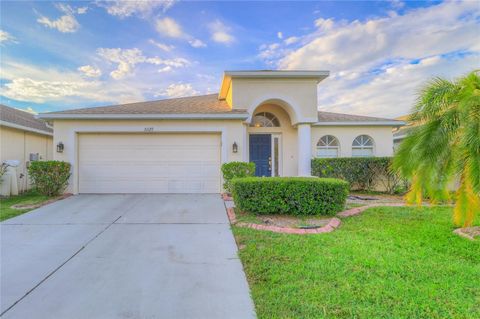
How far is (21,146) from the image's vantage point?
11234 millimetres

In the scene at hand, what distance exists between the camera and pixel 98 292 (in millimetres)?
3027

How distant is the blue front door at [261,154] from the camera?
38.6 ft

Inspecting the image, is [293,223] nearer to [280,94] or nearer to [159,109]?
[280,94]

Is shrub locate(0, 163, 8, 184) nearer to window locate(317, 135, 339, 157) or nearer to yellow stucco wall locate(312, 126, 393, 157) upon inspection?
yellow stucco wall locate(312, 126, 393, 157)

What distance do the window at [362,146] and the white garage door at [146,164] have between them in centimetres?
689

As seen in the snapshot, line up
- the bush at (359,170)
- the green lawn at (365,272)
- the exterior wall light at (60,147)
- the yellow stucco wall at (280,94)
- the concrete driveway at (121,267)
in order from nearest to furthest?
the green lawn at (365,272), the concrete driveway at (121,267), the exterior wall light at (60,147), the bush at (359,170), the yellow stucco wall at (280,94)

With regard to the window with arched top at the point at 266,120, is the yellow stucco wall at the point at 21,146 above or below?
below

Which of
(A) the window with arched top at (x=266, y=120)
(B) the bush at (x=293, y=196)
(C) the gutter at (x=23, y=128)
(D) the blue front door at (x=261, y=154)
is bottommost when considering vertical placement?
(B) the bush at (x=293, y=196)

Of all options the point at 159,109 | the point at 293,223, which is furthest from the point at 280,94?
the point at 293,223

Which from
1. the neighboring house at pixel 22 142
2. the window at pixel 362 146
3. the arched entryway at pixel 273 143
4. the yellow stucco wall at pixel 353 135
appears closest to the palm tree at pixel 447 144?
the yellow stucco wall at pixel 353 135

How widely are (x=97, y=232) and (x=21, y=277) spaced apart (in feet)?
6.32

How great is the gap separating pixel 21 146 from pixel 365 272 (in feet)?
47.2

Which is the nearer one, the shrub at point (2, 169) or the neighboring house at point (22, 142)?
the shrub at point (2, 169)

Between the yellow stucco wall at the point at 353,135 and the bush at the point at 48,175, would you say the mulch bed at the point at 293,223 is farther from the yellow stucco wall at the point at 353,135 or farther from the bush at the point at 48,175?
the bush at the point at 48,175
